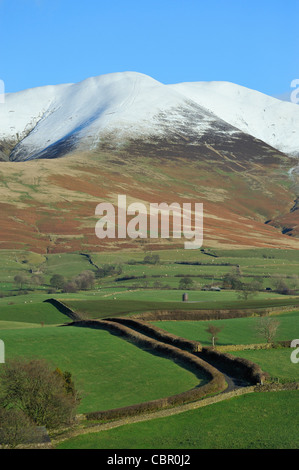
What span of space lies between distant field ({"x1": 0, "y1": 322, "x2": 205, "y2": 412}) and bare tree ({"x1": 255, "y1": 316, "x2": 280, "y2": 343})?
49.7 feet

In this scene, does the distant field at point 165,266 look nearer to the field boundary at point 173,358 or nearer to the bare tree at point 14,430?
the field boundary at point 173,358

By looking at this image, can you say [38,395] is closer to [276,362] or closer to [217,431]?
[217,431]

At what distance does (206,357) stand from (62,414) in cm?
2188

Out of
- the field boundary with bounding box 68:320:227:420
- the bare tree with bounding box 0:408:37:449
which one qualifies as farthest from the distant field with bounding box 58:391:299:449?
the bare tree with bounding box 0:408:37:449

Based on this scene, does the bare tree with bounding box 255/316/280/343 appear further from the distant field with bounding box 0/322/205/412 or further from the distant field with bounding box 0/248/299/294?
the distant field with bounding box 0/248/299/294

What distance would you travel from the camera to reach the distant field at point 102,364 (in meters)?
42.6

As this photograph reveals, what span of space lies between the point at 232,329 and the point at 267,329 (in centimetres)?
587

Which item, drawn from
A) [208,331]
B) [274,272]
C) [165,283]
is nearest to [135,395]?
[208,331]

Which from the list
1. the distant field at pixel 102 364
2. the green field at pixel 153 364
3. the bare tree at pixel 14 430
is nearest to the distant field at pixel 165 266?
the green field at pixel 153 364

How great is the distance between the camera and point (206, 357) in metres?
55.7

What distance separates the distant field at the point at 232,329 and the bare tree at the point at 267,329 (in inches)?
24.3

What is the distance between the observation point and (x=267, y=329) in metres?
63.5

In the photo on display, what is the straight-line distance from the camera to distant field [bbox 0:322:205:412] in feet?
140

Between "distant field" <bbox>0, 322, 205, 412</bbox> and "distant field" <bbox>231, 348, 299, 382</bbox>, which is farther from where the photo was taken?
"distant field" <bbox>231, 348, 299, 382</bbox>
